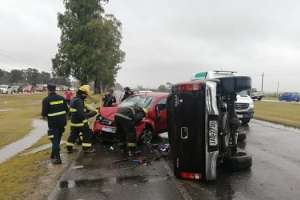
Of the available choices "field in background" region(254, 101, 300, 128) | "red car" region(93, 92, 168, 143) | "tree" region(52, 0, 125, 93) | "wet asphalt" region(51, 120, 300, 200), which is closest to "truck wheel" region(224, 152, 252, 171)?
"wet asphalt" region(51, 120, 300, 200)

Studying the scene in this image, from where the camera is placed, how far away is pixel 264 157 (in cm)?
954

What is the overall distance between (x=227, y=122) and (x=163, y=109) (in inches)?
177

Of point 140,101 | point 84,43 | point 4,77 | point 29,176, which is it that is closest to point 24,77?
point 4,77

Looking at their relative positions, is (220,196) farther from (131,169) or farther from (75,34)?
(75,34)

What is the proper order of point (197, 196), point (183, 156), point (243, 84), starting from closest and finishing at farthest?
point (197, 196), point (183, 156), point (243, 84)

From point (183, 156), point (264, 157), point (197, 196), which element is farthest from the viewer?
point (264, 157)

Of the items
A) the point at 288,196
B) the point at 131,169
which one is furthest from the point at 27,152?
the point at 288,196

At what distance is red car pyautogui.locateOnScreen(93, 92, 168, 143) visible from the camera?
11.2 m

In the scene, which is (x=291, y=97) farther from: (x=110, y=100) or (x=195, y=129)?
(x=195, y=129)

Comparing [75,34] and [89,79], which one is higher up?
[75,34]

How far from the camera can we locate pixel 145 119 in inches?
447

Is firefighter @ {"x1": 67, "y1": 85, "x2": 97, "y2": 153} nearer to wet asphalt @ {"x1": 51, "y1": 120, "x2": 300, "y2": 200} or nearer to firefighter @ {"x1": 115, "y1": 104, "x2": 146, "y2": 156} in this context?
wet asphalt @ {"x1": 51, "y1": 120, "x2": 300, "y2": 200}

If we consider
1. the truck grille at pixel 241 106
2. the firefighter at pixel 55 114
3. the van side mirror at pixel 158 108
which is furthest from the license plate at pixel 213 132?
the truck grille at pixel 241 106

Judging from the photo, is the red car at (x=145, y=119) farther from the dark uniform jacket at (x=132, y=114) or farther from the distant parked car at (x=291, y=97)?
the distant parked car at (x=291, y=97)
